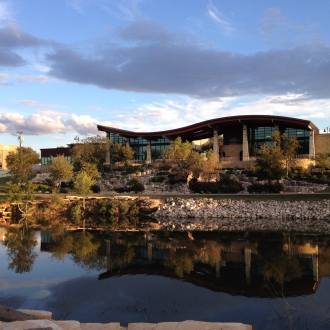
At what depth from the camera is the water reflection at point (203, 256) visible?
46.7 feet

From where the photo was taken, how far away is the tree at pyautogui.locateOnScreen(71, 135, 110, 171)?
57.5 metres

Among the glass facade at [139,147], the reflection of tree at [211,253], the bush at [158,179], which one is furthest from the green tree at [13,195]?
the glass facade at [139,147]

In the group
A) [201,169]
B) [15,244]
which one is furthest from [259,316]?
[201,169]

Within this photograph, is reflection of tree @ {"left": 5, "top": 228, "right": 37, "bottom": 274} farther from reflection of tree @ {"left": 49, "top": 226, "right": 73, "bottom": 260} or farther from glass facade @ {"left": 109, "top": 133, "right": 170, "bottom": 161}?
glass facade @ {"left": 109, "top": 133, "right": 170, "bottom": 161}

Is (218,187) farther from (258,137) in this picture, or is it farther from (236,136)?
(236,136)

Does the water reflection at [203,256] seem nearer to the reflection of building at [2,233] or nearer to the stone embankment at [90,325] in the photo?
the reflection of building at [2,233]

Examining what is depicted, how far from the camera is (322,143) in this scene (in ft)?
185

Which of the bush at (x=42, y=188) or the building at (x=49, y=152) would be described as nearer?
the bush at (x=42, y=188)

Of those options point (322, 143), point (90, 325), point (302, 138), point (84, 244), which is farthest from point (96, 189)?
point (90, 325)

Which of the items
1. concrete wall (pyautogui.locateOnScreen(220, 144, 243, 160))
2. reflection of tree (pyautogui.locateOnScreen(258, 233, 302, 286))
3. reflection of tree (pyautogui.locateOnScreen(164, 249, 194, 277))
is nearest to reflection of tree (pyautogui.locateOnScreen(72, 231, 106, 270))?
reflection of tree (pyautogui.locateOnScreen(164, 249, 194, 277))

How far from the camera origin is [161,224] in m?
31.2

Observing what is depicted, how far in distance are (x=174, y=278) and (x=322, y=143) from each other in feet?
159

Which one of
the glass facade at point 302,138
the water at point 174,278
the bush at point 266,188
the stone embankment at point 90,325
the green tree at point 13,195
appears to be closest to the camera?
the stone embankment at point 90,325

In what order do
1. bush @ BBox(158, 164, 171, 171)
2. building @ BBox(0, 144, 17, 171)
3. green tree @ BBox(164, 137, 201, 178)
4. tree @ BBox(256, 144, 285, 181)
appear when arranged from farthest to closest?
building @ BBox(0, 144, 17, 171), bush @ BBox(158, 164, 171, 171), green tree @ BBox(164, 137, 201, 178), tree @ BBox(256, 144, 285, 181)
